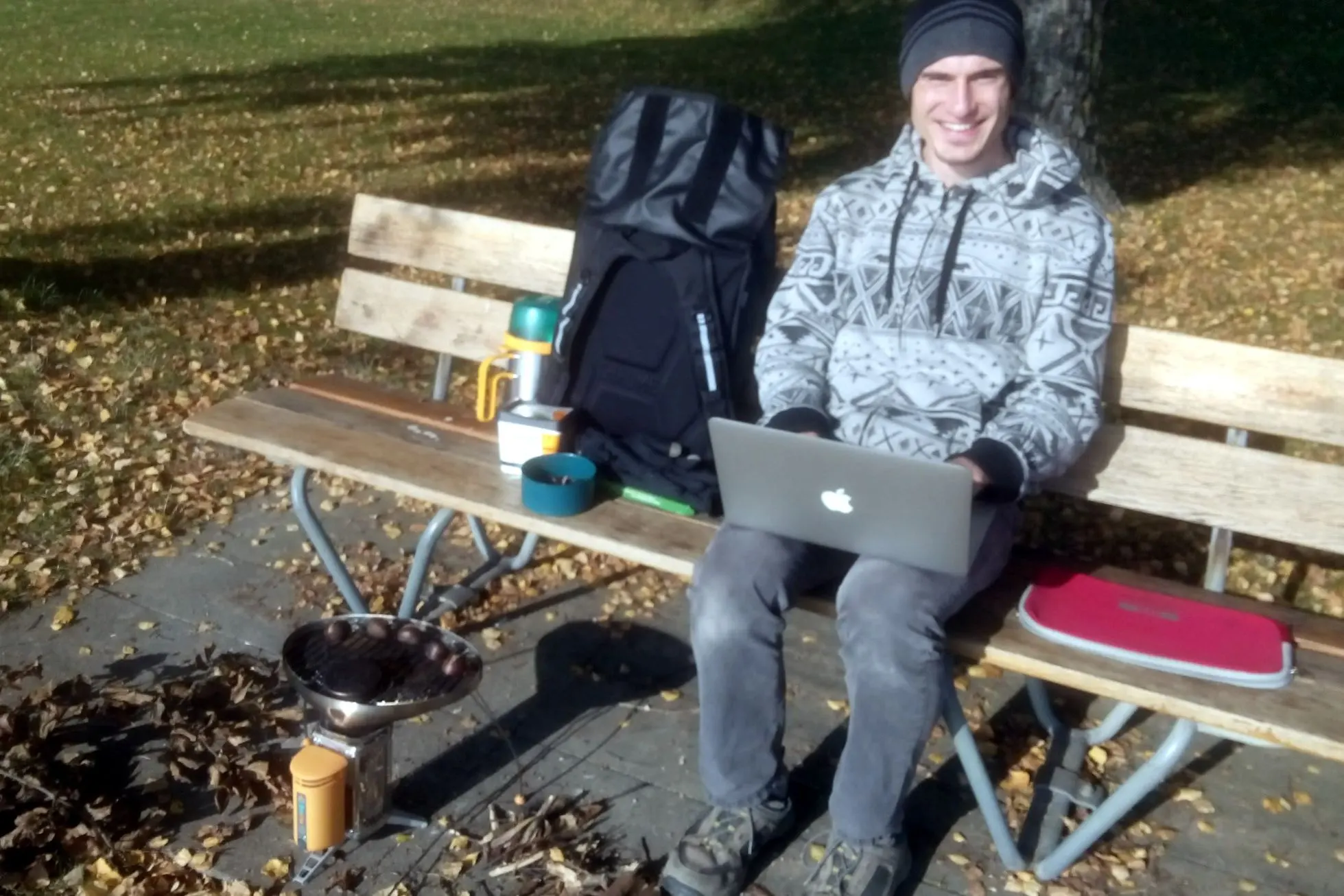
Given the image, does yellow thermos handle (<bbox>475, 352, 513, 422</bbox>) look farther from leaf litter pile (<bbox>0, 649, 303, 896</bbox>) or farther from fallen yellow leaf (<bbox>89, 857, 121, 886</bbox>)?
fallen yellow leaf (<bbox>89, 857, 121, 886</bbox>)

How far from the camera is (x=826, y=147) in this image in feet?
37.9

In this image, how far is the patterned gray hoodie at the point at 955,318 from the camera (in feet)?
10.1

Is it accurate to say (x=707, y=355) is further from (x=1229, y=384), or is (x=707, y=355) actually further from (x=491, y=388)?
(x=1229, y=384)

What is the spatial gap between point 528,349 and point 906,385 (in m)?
1.08

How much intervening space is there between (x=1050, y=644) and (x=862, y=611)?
15.9 inches

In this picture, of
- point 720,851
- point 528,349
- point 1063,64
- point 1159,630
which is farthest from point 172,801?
point 1063,64

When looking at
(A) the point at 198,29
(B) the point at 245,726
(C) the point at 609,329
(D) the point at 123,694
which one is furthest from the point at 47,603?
(A) the point at 198,29

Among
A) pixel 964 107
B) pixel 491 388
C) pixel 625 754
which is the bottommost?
pixel 625 754

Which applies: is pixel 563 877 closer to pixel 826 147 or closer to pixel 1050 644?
pixel 1050 644

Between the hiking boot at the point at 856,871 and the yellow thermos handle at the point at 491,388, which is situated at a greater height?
the yellow thermos handle at the point at 491,388

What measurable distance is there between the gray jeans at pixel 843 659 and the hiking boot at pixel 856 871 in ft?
0.10

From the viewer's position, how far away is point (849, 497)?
275 centimetres

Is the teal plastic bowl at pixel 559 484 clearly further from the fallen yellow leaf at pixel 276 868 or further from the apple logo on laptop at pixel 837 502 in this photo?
the fallen yellow leaf at pixel 276 868

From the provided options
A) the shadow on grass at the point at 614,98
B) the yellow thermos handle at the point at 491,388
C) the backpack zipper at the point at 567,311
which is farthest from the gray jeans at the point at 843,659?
the shadow on grass at the point at 614,98
